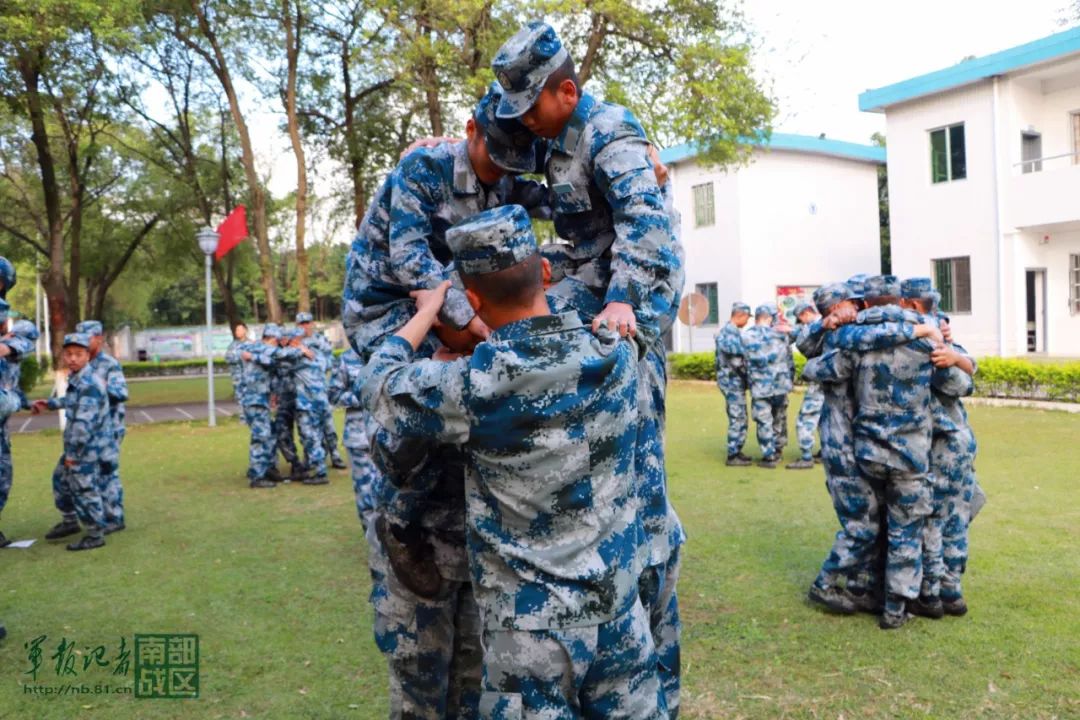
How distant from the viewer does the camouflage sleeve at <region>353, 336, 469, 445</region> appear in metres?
2.25

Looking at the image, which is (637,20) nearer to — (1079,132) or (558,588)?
(1079,132)

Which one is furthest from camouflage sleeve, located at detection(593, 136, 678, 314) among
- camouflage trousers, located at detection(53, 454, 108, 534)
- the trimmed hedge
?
the trimmed hedge

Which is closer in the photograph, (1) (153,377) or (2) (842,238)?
(2) (842,238)

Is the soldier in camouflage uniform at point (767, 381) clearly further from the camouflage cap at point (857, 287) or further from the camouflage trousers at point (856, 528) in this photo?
the camouflage trousers at point (856, 528)

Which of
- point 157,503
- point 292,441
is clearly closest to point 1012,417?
point 292,441

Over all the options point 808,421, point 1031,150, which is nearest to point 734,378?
point 808,421

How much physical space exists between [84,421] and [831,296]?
6127mm

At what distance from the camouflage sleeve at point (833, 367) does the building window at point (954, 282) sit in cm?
1549

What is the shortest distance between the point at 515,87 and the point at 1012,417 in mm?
12829

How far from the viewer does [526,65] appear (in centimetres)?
260

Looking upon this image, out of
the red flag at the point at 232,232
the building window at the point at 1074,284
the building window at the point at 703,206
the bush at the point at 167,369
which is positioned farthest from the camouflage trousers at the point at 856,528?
the bush at the point at 167,369

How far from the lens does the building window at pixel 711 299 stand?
2384 centimetres

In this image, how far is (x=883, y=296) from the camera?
4.86 meters

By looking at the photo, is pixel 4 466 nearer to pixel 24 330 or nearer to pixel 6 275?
pixel 24 330
